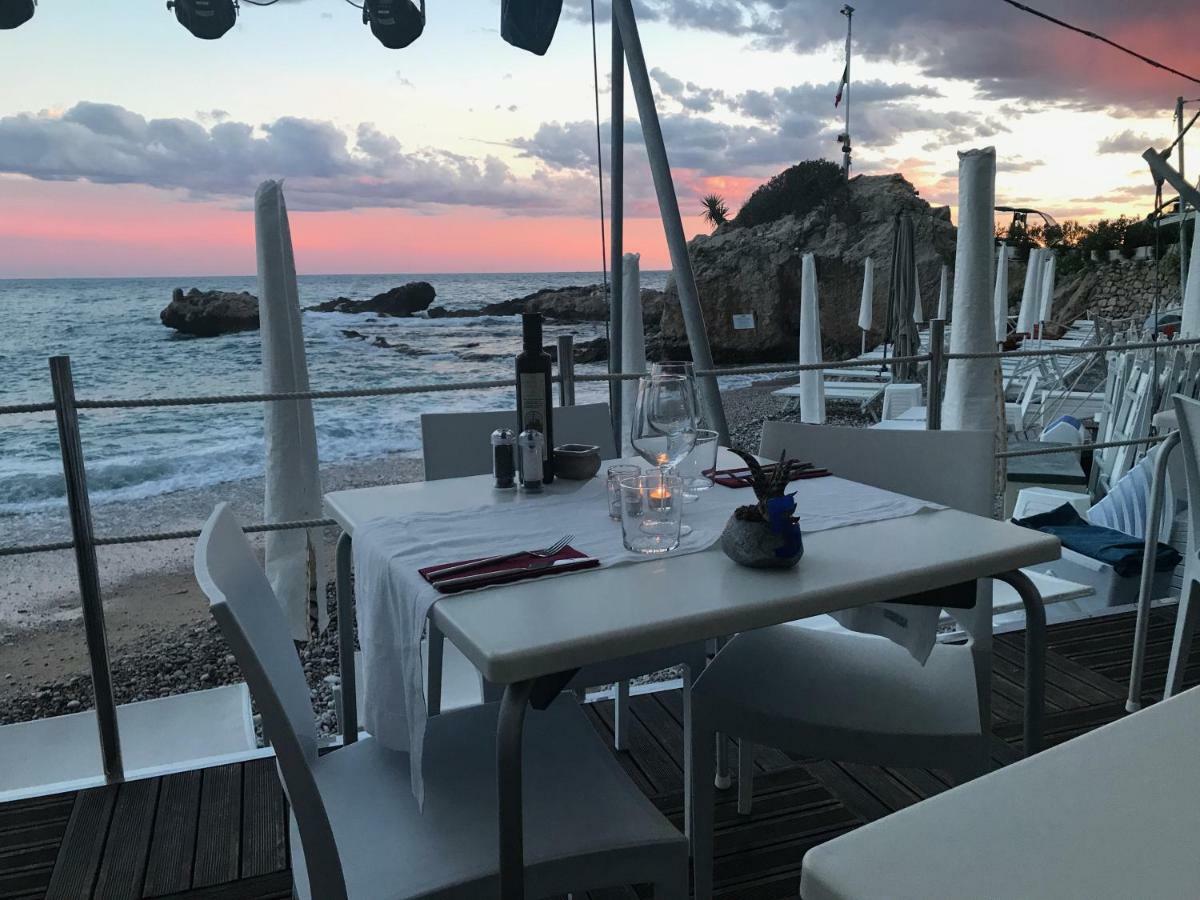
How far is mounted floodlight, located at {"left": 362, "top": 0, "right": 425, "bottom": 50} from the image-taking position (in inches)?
141

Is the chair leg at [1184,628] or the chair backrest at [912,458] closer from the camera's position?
the chair backrest at [912,458]

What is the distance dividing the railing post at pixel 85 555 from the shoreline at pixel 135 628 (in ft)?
9.76

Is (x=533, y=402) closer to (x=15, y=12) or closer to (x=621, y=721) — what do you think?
(x=621, y=721)

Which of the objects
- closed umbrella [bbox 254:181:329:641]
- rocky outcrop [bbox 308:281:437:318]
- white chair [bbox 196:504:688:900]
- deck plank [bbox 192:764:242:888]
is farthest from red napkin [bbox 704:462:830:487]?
rocky outcrop [bbox 308:281:437:318]

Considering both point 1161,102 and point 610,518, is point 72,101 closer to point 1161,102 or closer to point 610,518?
point 1161,102

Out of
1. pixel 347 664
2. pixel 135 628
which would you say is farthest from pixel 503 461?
pixel 135 628

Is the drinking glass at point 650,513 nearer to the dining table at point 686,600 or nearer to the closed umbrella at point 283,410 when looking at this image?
the dining table at point 686,600

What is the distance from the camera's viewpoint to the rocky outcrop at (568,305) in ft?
86.7

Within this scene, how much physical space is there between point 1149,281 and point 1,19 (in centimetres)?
2246

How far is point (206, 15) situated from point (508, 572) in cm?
329

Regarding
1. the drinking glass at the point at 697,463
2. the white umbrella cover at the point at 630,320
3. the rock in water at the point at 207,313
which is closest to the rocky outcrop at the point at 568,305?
the rock in water at the point at 207,313

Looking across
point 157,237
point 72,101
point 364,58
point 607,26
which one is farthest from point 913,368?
point 72,101

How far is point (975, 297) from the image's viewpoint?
308cm

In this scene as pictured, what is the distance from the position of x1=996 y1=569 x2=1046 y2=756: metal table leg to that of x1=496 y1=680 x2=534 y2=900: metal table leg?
2.23 feet
